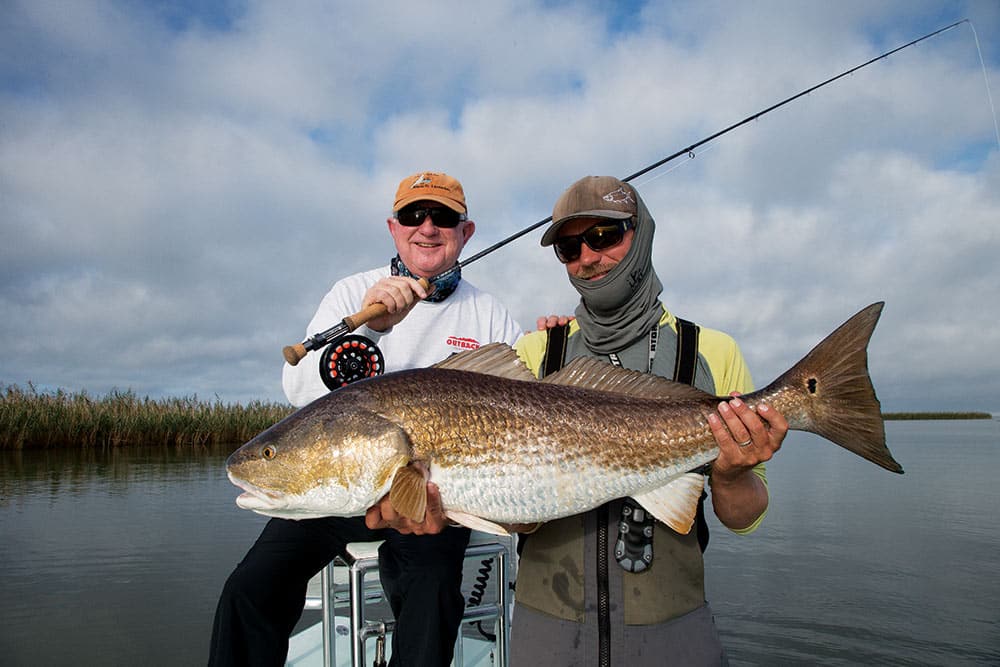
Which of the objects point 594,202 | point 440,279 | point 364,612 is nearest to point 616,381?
point 594,202

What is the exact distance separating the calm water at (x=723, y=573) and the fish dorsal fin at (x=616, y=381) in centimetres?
575

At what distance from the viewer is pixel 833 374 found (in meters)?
2.62

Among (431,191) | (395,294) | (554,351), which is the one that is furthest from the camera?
(431,191)

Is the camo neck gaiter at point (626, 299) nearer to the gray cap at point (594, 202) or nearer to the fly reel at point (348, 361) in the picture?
the gray cap at point (594, 202)

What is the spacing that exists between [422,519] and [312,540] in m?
1.40

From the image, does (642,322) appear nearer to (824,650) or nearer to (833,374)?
(833,374)

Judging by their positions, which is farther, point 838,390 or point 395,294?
point 395,294

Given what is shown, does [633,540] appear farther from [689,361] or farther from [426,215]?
[426,215]

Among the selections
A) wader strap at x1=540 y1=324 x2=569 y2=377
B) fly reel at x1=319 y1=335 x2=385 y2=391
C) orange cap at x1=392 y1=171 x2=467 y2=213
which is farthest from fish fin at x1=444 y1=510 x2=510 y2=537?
orange cap at x1=392 y1=171 x2=467 y2=213

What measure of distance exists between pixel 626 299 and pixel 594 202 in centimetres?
50

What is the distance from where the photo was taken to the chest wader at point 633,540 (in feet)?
8.64

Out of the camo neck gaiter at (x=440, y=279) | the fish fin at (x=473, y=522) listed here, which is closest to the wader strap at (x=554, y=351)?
the fish fin at (x=473, y=522)

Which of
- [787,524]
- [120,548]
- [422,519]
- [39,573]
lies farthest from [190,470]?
[422,519]

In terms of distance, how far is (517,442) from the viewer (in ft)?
8.67
